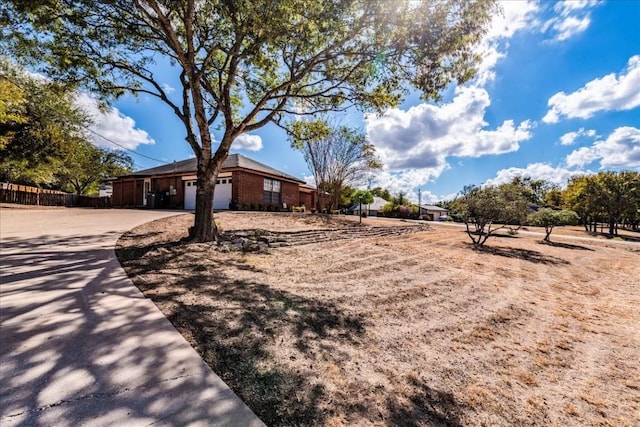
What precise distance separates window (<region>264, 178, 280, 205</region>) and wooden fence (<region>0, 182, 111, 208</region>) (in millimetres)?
14835

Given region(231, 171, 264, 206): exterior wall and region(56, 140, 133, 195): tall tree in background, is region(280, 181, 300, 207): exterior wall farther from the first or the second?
region(56, 140, 133, 195): tall tree in background

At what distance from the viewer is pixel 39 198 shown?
65.2 ft

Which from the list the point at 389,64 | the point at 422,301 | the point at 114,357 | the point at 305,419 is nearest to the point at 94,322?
the point at 114,357

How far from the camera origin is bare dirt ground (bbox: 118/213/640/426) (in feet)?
6.96

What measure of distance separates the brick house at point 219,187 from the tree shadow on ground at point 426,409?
16562mm

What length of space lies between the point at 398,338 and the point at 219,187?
1813 centimetres

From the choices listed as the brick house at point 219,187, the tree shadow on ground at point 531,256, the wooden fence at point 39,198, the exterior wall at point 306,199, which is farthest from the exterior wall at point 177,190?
the tree shadow on ground at point 531,256

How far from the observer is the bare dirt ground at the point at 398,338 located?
212 cm

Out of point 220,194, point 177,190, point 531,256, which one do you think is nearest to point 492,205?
point 531,256

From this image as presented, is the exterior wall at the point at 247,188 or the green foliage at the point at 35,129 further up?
the green foliage at the point at 35,129

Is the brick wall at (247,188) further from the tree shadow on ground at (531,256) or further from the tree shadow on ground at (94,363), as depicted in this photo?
the tree shadow on ground at (94,363)

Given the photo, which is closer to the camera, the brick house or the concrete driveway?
the concrete driveway

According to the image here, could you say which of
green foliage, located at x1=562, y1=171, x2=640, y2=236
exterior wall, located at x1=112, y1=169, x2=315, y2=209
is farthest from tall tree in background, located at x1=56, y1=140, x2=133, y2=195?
green foliage, located at x1=562, y1=171, x2=640, y2=236

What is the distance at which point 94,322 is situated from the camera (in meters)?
2.76
